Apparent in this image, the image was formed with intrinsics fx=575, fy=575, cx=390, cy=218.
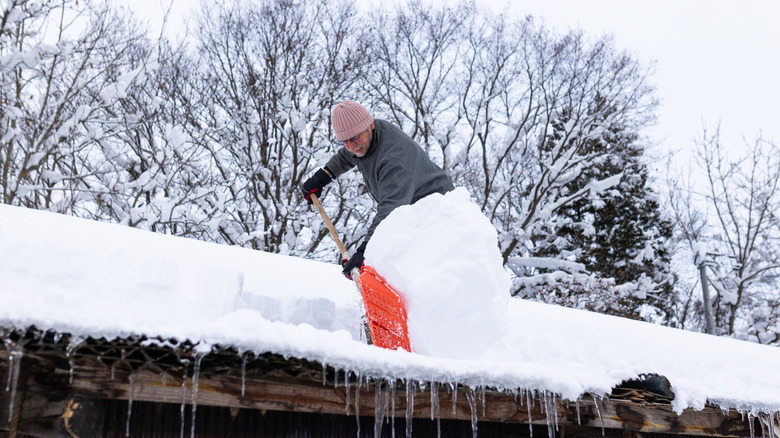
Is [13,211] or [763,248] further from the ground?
[763,248]

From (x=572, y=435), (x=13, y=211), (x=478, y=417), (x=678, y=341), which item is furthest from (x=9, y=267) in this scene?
(x=678, y=341)

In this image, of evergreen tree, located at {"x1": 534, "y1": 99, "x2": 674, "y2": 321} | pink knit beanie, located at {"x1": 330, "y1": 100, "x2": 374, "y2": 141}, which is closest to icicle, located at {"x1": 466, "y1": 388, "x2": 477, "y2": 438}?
pink knit beanie, located at {"x1": 330, "y1": 100, "x2": 374, "y2": 141}

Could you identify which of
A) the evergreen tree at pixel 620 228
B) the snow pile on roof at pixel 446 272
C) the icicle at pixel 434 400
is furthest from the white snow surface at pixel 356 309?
the evergreen tree at pixel 620 228

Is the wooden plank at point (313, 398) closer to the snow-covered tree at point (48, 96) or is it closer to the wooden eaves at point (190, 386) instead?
the wooden eaves at point (190, 386)

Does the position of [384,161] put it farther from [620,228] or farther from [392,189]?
[620,228]

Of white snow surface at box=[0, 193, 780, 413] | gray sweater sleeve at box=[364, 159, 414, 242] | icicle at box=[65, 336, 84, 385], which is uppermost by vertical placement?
gray sweater sleeve at box=[364, 159, 414, 242]

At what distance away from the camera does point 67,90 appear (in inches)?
350

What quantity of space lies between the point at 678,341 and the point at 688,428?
136 cm

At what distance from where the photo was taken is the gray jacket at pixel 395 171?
10.7 feet

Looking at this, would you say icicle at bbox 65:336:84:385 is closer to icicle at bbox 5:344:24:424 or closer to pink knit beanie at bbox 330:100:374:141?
icicle at bbox 5:344:24:424

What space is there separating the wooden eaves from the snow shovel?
0.37 m

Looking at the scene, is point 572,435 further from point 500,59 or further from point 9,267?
point 500,59

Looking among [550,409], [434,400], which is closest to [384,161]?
[434,400]

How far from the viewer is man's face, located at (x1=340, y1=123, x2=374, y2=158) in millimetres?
3532
